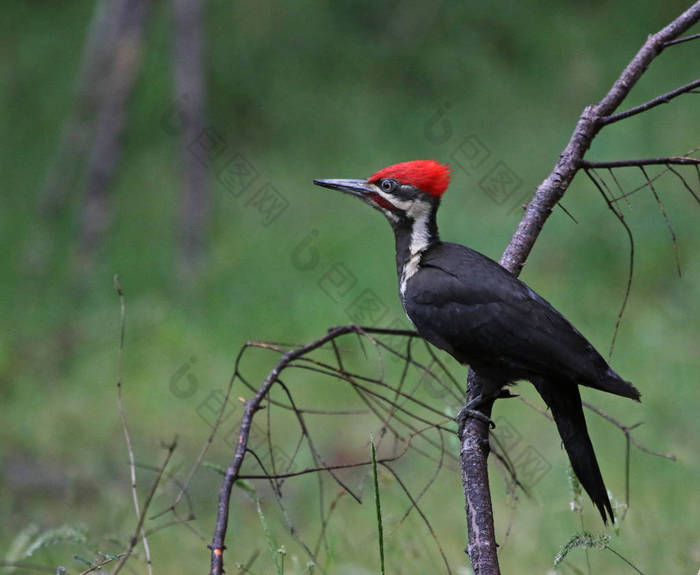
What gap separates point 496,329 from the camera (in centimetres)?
252

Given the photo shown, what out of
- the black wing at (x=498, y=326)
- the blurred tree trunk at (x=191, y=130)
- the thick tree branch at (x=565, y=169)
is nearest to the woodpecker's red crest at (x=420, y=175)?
the black wing at (x=498, y=326)

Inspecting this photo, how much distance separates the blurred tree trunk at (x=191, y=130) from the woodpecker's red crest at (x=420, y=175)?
3.08 meters

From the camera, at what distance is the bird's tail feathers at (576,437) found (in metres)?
2.26

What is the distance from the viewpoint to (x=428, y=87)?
22.6 ft

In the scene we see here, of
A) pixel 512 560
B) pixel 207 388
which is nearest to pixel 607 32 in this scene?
pixel 207 388

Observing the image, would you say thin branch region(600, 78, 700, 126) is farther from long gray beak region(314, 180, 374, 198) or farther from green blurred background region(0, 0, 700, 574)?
green blurred background region(0, 0, 700, 574)

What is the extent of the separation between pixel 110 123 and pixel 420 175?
11.0ft

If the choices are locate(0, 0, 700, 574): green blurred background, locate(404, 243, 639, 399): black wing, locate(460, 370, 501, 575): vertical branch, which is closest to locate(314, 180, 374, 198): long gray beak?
locate(404, 243, 639, 399): black wing

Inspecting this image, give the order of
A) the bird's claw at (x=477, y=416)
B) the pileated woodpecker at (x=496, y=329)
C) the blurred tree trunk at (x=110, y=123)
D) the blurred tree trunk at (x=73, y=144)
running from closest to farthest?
the bird's claw at (x=477, y=416) < the pileated woodpecker at (x=496, y=329) < the blurred tree trunk at (x=110, y=123) < the blurred tree trunk at (x=73, y=144)

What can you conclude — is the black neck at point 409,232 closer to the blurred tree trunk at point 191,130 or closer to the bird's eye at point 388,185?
the bird's eye at point 388,185

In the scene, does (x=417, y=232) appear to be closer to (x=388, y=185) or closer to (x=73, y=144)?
(x=388, y=185)

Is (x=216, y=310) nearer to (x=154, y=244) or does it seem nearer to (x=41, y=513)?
(x=154, y=244)

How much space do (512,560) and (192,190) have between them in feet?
10.9

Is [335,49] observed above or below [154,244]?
above
